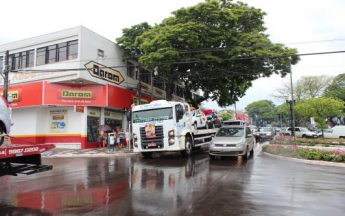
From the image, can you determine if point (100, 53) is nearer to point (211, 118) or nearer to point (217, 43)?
point (217, 43)

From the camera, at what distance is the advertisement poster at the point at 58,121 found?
886 inches

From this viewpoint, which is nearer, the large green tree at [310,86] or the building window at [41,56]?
the building window at [41,56]

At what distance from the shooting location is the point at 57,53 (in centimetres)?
2238

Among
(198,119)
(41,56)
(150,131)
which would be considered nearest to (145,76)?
(41,56)

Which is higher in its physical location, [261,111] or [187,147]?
[261,111]

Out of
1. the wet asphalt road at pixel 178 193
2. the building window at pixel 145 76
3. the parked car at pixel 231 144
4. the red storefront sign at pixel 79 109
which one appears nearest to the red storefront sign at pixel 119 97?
the red storefront sign at pixel 79 109

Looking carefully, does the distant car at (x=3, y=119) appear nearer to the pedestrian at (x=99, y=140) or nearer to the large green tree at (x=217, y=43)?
the large green tree at (x=217, y=43)

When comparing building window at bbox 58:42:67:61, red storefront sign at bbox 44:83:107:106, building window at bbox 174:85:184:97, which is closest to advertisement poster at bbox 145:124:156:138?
red storefront sign at bbox 44:83:107:106

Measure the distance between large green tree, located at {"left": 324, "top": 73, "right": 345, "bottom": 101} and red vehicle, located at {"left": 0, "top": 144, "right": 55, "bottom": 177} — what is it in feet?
163

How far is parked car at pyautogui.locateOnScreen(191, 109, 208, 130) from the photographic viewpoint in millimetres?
16712

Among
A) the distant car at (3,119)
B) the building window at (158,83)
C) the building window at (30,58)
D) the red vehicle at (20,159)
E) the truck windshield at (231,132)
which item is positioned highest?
the building window at (30,58)

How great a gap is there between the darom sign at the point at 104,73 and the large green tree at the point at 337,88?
38534 mm

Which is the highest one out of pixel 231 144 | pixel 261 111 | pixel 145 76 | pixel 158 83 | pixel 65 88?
pixel 145 76

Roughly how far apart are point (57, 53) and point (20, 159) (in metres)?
18.0
